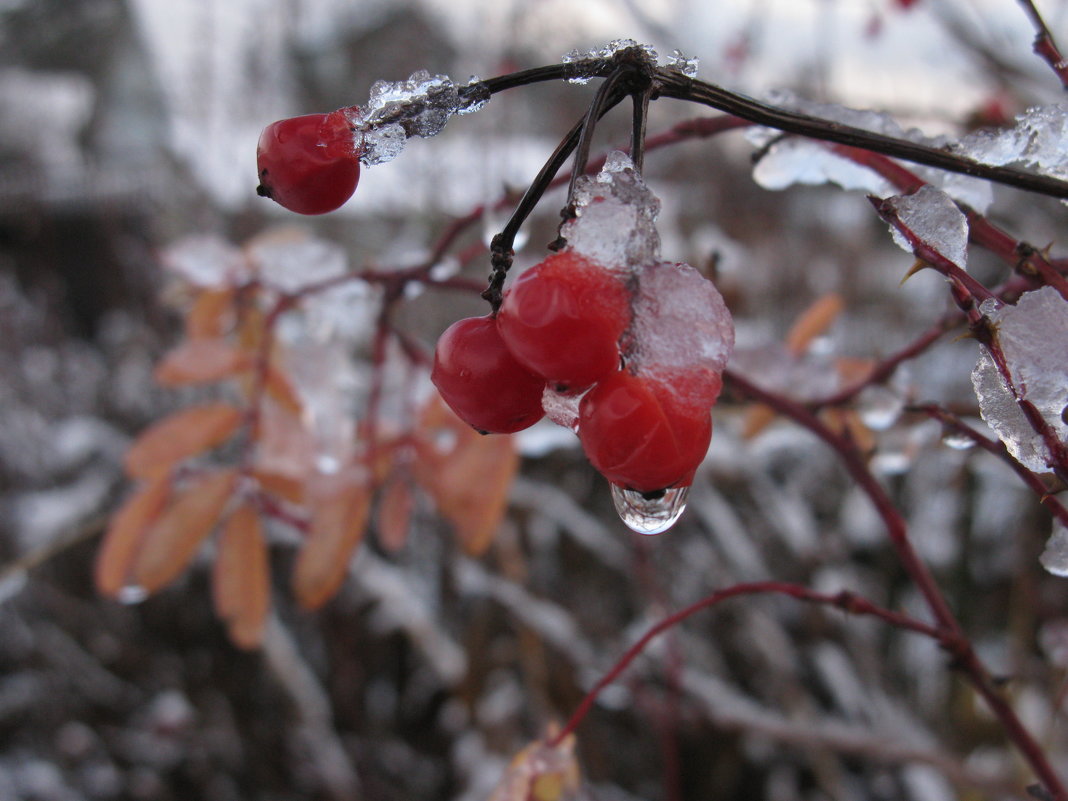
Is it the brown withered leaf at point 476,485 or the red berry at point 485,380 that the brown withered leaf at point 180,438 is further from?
the red berry at point 485,380

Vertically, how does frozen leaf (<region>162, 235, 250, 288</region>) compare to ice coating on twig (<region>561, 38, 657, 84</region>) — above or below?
above

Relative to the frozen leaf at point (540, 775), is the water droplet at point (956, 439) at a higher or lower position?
higher

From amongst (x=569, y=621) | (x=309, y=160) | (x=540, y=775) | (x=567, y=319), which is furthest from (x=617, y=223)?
(x=569, y=621)

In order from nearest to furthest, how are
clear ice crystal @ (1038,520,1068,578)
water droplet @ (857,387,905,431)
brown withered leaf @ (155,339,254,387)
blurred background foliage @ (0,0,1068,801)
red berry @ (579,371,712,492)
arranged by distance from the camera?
red berry @ (579,371,712,492) → clear ice crystal @ (1038,520,1068,578) → water droplet @ (857,387,905,431) → brown withered leaf @ (155,339,254,387) → blurred background foliage @ (0,0,1068,801)

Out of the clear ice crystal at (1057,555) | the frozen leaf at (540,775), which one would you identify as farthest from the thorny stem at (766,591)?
the clear ice crystal at (1057,555)

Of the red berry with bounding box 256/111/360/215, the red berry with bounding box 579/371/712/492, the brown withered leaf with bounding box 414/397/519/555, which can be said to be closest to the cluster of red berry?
the red berry with bounding box 579/371/712/492

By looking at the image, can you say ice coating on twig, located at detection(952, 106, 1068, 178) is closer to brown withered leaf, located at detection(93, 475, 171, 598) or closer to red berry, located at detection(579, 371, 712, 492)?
red berry, located at detection(579, 371, 712, 492)

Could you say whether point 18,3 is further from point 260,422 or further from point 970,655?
point 970,655

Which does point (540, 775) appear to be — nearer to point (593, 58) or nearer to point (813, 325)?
point (593, 58)
